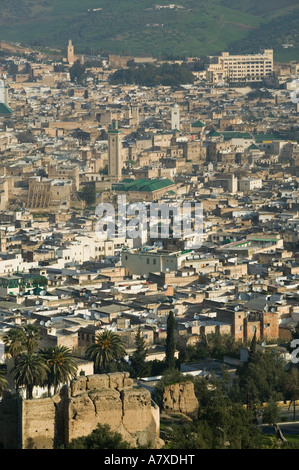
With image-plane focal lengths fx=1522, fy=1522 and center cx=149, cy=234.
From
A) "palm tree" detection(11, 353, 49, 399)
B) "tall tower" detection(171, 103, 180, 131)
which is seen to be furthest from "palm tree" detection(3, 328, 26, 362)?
"tall tower" detection(171, 103, 180, 131)

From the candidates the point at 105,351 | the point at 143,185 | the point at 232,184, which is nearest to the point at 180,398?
the point at 105,351

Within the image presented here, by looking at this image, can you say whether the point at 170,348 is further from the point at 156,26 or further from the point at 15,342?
the point at 156,26

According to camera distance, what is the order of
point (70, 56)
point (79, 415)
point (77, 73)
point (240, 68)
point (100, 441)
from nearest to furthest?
point (100, 441)
point (79, 415)
point (77, 73)
point (240, 68)
point (70, 56)

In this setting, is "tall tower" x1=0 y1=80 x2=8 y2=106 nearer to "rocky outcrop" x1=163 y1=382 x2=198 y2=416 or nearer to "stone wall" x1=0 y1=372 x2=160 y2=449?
"rocky outcrop" x1=163 y1=382 x2=198 y2=416

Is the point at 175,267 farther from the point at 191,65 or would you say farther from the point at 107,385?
the point at 191,65

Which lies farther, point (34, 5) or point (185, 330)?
point (34, 5)

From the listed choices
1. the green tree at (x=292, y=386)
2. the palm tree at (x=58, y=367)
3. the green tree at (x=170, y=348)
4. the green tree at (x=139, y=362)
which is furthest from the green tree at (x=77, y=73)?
the palm tree at (x=58, y=367)

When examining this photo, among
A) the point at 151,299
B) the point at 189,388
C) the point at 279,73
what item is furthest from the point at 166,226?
the point at 279,73
